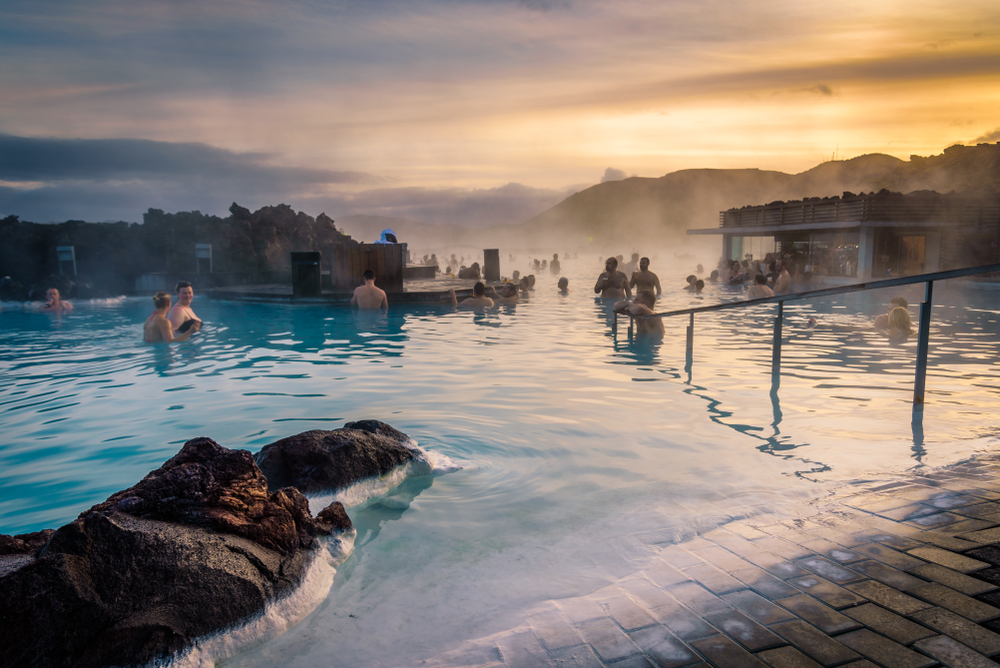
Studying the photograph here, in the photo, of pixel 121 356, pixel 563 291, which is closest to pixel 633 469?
pixel 121 356

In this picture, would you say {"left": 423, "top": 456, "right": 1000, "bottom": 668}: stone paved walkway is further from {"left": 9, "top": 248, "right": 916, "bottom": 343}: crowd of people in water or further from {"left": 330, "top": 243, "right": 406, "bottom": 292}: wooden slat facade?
{"left": 330, "top": 243, "right": 406, "bottom": 292}: wooden slat facade

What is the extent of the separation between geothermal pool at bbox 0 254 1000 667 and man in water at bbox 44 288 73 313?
5363 millimetres

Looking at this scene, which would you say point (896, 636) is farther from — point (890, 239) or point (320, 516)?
point (890, 239)

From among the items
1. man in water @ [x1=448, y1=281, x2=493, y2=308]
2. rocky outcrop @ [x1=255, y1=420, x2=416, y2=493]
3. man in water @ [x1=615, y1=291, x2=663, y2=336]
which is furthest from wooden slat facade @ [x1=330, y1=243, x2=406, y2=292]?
rocky outcrop @ [x1=255, y1=420, x2=416, y2=493]

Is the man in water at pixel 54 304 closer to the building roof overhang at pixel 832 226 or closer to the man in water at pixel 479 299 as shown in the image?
the man in water at pixel 479 299

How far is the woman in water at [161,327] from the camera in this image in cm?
1128

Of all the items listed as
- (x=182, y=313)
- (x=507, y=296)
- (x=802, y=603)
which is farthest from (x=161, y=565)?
(x=507, y=296)

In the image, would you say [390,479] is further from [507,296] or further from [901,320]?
[507,296]

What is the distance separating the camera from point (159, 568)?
254 centimetres

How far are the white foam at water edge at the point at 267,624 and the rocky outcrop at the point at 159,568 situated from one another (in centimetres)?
4

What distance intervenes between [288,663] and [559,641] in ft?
3.89

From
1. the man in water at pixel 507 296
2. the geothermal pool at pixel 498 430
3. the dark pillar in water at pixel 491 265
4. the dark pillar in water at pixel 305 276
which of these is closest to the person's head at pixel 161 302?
the geothermal pool at pixel 498 430

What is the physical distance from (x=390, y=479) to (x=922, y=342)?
497 cm

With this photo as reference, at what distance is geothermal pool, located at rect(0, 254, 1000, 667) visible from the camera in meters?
3.23
